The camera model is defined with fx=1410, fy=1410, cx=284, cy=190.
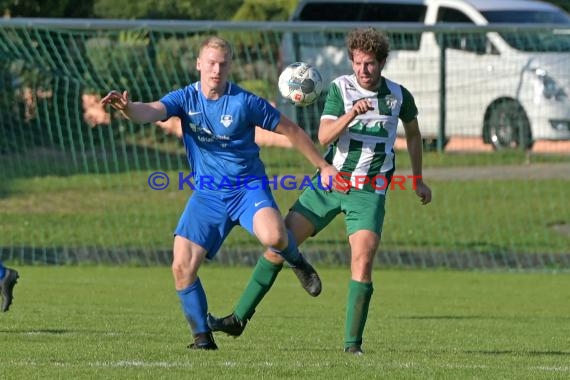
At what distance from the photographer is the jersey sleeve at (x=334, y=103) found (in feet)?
29.1

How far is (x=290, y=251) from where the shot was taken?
28.7ft

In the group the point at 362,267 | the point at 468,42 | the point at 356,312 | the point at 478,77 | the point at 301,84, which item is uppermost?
the point at 301,84

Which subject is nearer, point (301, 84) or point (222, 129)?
point (222, 129)

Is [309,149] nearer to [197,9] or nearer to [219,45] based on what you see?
[219,45]

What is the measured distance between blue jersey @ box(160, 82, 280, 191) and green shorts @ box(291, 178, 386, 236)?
43cm

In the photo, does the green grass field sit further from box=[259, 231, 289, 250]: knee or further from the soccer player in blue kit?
box=[259, 231, 289, 250]: knee

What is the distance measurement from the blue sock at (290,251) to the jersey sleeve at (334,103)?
80 cm

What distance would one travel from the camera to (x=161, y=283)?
14430 mm

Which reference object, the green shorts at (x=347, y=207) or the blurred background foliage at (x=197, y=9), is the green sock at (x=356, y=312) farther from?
the blurred background foliage at (x=197, y=9)

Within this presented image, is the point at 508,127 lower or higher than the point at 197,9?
higher

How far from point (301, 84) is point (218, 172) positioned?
3.53 ft

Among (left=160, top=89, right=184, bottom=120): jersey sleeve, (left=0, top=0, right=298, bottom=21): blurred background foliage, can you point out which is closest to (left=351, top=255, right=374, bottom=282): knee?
(left=160, top=89, right=184, bottom=120): jersey sleeve

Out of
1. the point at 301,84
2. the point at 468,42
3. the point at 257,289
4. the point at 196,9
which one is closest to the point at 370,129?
the point at 301,84

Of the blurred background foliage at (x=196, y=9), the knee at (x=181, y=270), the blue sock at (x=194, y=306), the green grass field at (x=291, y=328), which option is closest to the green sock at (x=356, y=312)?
the green grass field at (x=291, y=328)
